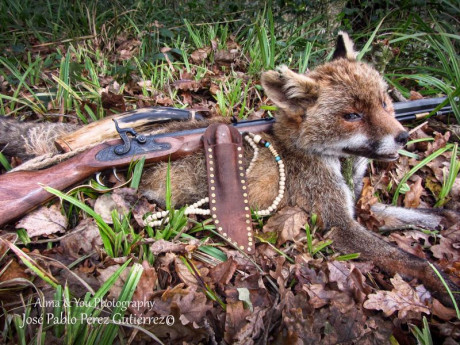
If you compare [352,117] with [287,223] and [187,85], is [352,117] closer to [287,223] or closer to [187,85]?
[287,223]

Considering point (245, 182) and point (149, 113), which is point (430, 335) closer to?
point (245, 182)

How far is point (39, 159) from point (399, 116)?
4.26 m

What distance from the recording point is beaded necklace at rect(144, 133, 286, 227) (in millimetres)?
2918

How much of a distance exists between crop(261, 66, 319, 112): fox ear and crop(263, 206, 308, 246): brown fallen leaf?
1081mm

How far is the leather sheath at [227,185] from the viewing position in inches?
117

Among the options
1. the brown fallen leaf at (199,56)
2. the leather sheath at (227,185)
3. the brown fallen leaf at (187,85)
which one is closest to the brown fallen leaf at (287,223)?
the leather sheath at (227,185)

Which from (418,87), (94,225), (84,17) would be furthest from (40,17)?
(418,87)

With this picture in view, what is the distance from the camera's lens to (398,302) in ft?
7.89

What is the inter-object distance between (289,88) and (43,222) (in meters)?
2.74

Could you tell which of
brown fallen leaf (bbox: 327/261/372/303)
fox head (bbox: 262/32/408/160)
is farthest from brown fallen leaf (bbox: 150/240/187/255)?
fox head (bbox: 262/32/408/160)

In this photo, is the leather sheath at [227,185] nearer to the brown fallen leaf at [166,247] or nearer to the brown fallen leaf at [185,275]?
the brown fallen leaf at [166,247]

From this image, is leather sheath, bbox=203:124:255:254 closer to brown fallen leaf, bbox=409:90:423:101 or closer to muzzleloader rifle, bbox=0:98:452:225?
muzzleloader rifle, bbox=0:98:452:225

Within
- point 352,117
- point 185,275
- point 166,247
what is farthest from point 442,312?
point 166,247


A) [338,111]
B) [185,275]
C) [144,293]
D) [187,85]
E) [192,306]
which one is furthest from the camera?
[187,85]
